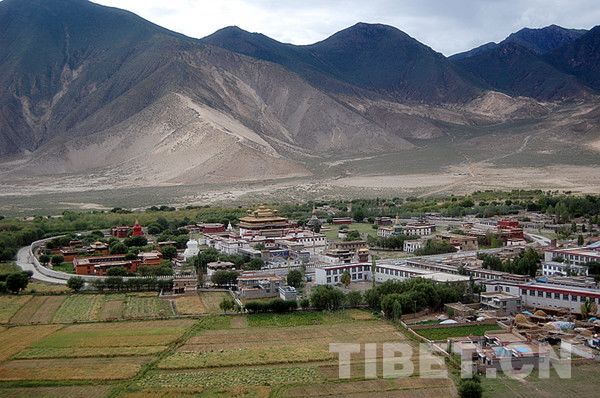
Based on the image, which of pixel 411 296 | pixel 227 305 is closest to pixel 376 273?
pixel 411 296

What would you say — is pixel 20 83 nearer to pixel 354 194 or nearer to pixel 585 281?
pixel 354 194

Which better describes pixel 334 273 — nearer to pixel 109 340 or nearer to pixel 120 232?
pixel 109 340

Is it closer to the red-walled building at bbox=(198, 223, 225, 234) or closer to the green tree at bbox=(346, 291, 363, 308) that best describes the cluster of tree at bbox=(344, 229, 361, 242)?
the red-walled building at bbox=(198, 223, 225, 234)

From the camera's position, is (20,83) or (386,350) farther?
(20,83)

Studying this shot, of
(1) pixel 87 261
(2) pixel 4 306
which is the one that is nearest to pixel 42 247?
(1) pixel 87 261

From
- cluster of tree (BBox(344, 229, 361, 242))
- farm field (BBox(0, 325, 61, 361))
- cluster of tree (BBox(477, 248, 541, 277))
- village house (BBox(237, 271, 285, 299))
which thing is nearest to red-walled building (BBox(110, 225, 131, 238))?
cluster of tree (BBox(344, 229, 361, 242))
